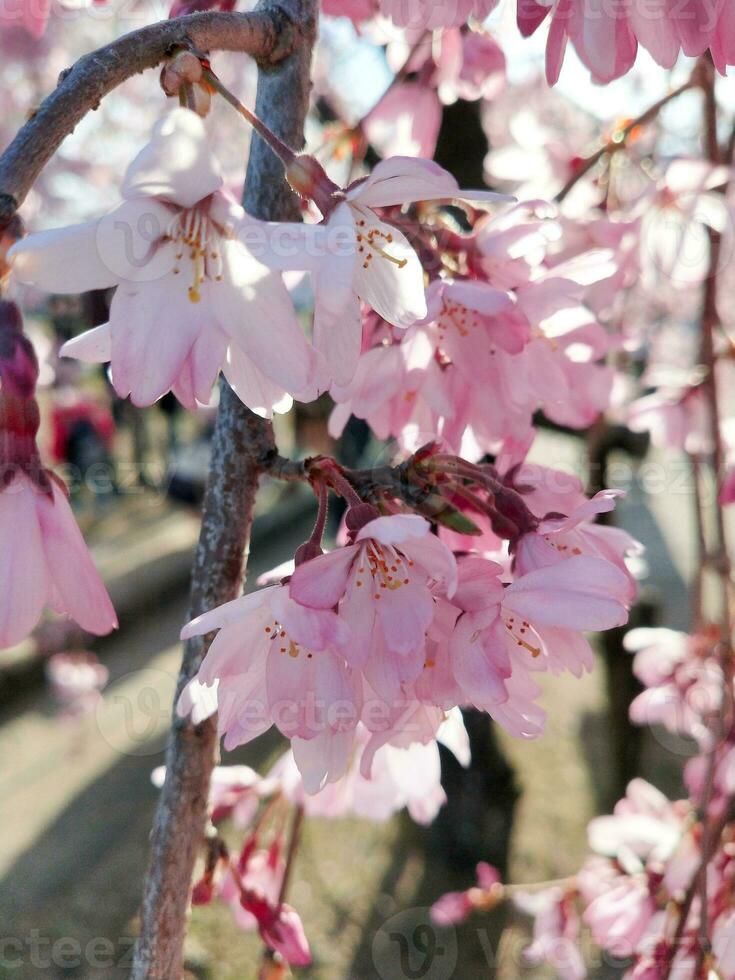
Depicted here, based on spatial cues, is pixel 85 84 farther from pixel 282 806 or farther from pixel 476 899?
pixel 476 899

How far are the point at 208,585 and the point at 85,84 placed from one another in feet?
1.33

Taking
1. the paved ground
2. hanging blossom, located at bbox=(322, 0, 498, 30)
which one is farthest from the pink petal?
the paved ground

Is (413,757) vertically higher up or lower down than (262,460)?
lower down

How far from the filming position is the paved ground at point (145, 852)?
2.49 metres

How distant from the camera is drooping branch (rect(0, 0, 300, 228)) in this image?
449mm

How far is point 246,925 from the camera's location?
112 cm

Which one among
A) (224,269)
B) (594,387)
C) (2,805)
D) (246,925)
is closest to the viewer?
(224,269)

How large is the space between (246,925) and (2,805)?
2384 millimetres

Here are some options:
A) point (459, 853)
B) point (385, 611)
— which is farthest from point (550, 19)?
point (459, 853)

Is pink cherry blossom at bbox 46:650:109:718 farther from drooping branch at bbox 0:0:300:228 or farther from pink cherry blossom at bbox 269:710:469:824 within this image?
drooping branch at bbox 0:0:300:228

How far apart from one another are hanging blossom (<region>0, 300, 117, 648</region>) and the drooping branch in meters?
0.11

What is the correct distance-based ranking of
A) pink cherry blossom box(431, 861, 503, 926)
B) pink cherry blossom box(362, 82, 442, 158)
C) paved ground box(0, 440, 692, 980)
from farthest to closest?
paved ground box(0, 440, 692, 980), pink cherry blossom box(431, 861, 503, 926), pink cherry blossom box(362, 82, 442, 158)

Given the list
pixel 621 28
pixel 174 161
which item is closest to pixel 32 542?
pixel 174 161

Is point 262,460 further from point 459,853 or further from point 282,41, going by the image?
point 459,853
